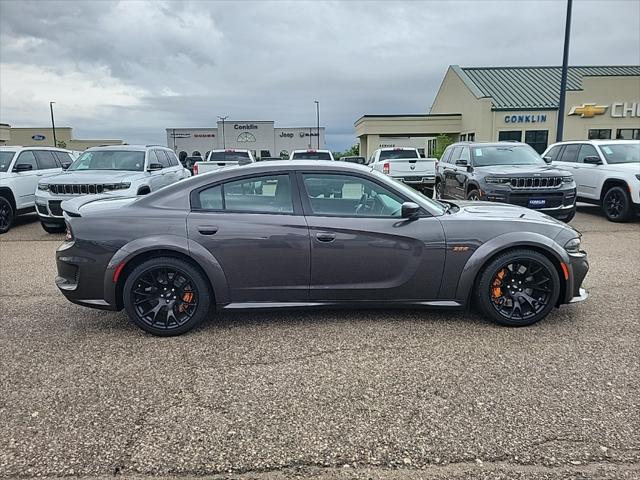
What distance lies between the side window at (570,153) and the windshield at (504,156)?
189 centimetres

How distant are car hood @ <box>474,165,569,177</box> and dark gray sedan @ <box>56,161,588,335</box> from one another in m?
5.34

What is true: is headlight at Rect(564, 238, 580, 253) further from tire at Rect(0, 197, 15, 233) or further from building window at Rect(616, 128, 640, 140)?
building window at Rect(616, 128, 640, 140)

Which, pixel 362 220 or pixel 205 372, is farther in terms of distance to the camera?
pixel 362 220

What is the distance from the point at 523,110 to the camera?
28344mm

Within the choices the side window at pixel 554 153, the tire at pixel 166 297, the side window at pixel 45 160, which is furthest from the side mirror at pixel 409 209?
the side window at pixel 45 160

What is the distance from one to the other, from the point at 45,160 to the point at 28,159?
0.73m

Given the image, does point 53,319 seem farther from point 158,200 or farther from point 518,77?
point 518,77

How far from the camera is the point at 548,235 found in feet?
14.2

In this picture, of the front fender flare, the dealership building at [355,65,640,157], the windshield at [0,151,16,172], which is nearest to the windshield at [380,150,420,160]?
the windshield at [0,151,16,172]

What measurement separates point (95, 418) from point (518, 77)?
3444 cm

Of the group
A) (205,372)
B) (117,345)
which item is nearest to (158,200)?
(117,345)

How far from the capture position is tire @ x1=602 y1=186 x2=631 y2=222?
10281 millimetres

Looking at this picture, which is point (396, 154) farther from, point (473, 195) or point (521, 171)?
point (521, 171)

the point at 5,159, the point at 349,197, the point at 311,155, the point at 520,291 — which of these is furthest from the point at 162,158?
the point at 520,291
